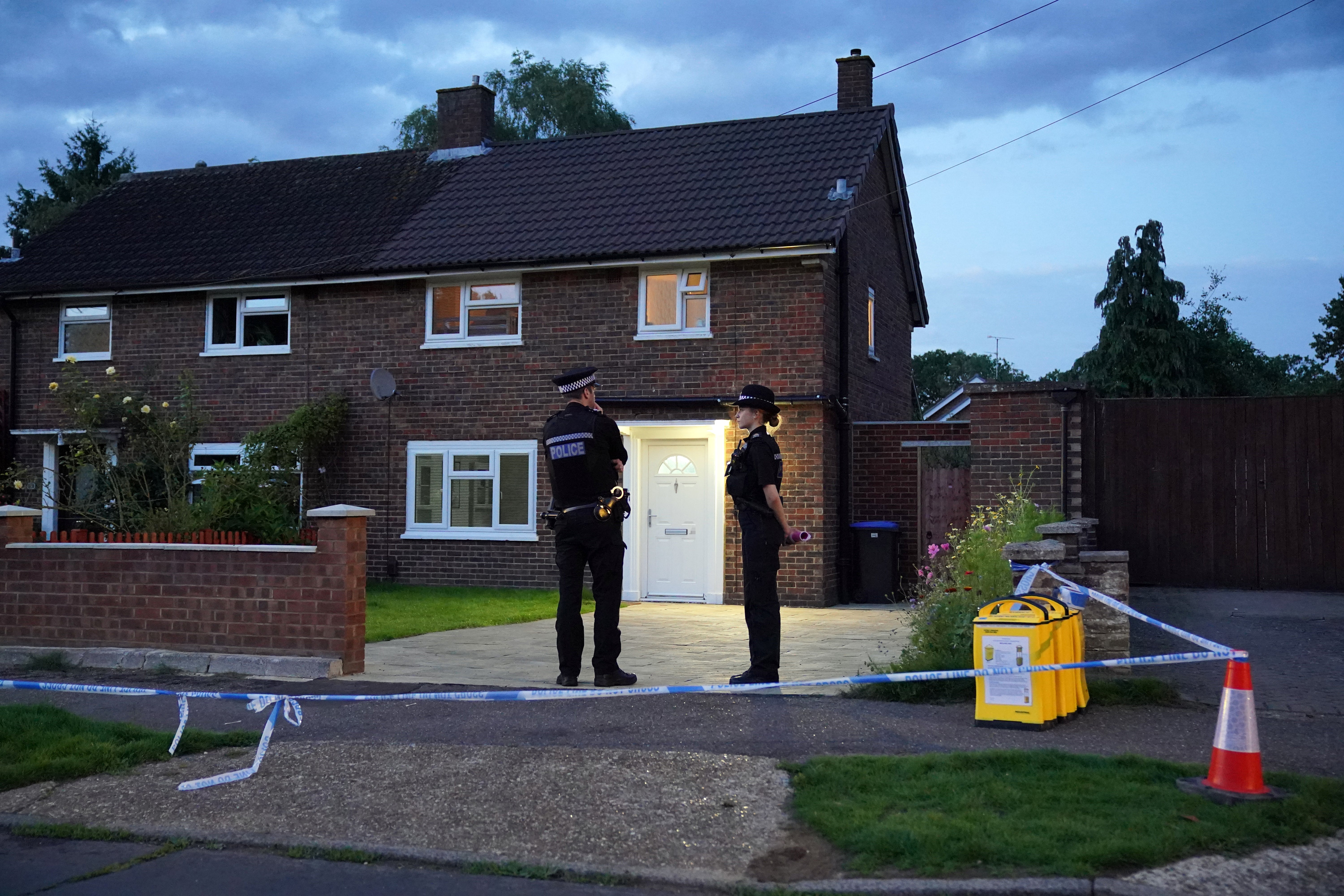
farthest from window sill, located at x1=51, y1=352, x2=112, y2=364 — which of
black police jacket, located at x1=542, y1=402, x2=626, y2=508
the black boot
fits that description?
the black boot

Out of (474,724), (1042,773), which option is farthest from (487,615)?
(1042,773)

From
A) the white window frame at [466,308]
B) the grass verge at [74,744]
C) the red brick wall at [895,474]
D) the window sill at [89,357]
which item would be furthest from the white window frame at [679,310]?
the grass verge at [74,744]

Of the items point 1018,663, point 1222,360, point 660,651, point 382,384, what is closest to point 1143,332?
point 1222,360

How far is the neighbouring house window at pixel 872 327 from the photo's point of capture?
1811 centimetres

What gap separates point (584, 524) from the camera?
8.07 meters

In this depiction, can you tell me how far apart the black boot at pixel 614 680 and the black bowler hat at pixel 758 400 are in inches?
77.7

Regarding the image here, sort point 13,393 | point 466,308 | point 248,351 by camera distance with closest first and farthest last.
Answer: point 466,308 < point 248,351 < point 13,393

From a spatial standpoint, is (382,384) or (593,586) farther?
(382,384)

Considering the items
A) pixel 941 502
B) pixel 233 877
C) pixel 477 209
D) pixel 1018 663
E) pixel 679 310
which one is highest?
pixel 477 209

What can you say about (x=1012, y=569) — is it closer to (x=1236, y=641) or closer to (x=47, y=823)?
(x=1236, y=641)

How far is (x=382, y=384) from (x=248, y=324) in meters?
2.98

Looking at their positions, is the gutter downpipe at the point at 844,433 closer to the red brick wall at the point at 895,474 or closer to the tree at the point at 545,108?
the red brick wall at the point at 895,474

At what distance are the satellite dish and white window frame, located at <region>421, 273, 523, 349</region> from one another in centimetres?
67

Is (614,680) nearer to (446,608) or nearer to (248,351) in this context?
(446,608)
